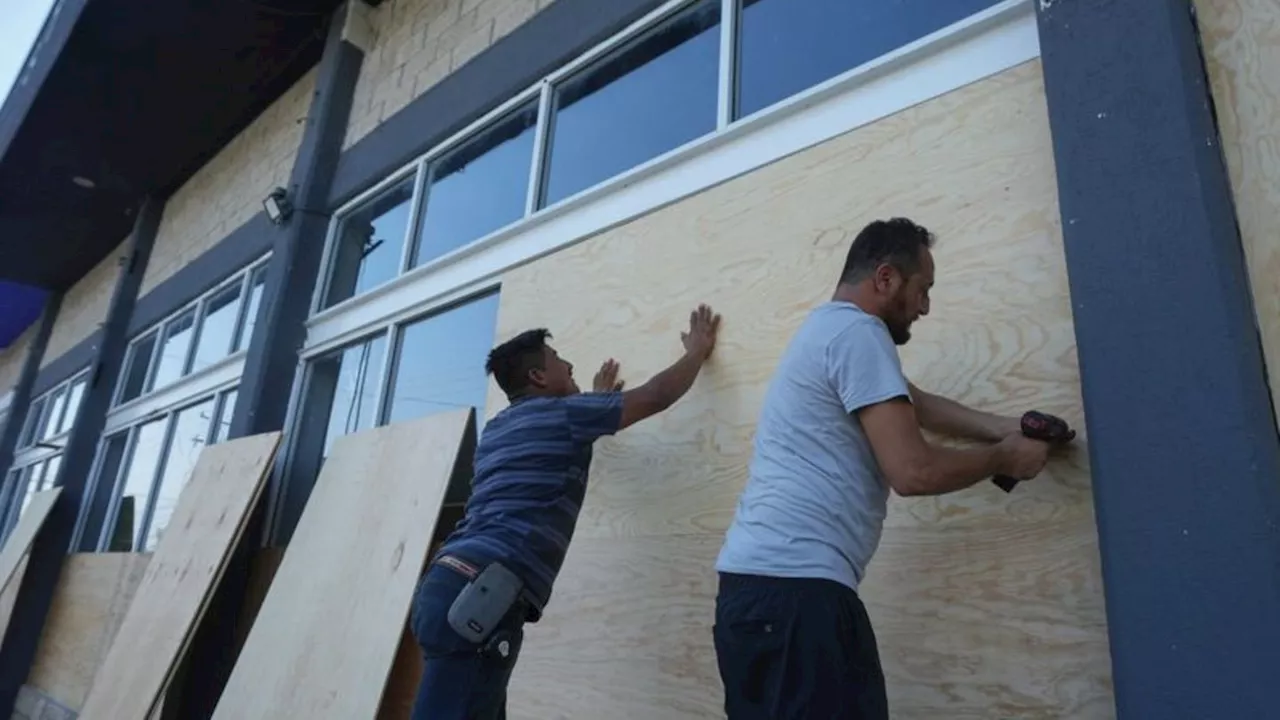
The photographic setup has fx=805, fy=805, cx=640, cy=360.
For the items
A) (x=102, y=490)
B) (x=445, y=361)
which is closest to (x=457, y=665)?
(x=445, y=361)

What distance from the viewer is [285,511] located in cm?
402

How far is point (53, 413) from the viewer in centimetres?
915

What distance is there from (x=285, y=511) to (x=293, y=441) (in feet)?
1.31

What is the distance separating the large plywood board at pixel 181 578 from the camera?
361 cm

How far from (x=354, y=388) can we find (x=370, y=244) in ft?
2.92

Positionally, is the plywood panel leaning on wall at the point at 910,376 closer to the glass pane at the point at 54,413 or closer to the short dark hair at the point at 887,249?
the short dark hair at the point at 887,249

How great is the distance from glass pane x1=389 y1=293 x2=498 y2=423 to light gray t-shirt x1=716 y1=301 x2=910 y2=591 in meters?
1.75

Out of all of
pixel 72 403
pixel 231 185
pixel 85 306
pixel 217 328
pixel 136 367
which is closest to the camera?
pixel 217 328

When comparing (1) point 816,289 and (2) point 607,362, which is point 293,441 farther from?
(1) point 816,289

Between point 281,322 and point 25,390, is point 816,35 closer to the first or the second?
point 281,322

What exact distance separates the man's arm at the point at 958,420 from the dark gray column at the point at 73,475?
739 cm

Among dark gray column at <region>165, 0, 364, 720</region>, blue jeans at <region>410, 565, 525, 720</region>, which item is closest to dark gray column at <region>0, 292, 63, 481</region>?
dark gray column at <region>165, 0, 364, 720</region>

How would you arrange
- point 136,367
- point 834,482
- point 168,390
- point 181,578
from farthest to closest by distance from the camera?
point 136,367 → point 168,390 → point 181,578 → point 834,482

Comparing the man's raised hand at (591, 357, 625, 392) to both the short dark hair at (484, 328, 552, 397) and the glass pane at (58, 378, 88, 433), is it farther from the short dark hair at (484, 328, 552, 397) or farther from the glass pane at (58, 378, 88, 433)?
the glass pane at (58, 378, 88, 433)
